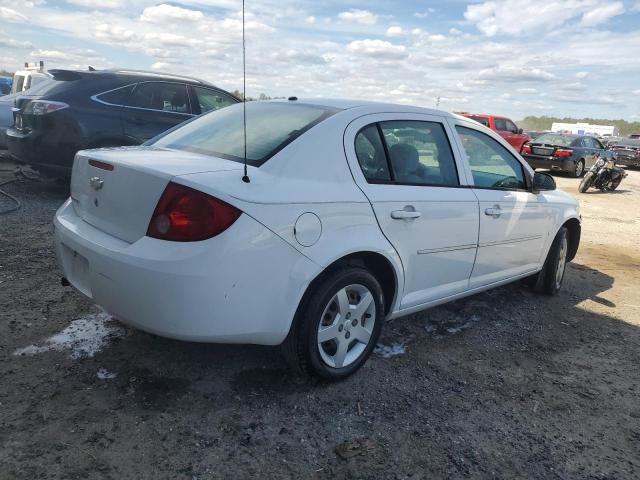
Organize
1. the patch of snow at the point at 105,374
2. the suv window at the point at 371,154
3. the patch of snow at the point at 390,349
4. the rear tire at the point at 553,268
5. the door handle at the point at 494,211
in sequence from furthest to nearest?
1. the rear tire at the point at 553,268
2. the door handle at the point at 494,211
3. the patch of snow at the point at 390,349
4. the suv window at the point at 371,154
5. the patch of snow at the point at 105,374

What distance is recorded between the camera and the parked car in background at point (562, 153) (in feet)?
55.2

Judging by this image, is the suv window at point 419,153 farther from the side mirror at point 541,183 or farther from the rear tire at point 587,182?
the rear tire at point 587,182

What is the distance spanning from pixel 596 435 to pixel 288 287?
5.97 feet

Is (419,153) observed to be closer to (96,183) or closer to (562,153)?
(96,183)

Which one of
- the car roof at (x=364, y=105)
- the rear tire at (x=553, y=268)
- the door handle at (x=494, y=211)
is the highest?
the car roof at (x=364, y=105)

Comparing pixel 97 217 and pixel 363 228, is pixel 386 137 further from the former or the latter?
pixel 97 217

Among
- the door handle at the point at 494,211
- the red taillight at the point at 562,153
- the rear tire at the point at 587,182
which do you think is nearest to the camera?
the door handle at the point at 494,211

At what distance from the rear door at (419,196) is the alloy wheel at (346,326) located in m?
0.34

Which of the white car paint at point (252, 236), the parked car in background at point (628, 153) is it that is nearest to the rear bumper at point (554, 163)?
the parked car in background at point (628, 153)

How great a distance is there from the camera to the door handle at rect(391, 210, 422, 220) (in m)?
3.05

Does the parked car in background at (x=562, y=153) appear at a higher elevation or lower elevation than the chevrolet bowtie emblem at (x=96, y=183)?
lower

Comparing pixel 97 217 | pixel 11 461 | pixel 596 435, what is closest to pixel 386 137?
pixel 97 217

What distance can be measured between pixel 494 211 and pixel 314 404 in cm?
195

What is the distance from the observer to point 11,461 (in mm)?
2178
